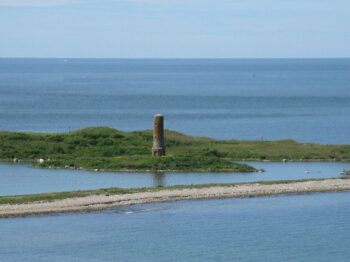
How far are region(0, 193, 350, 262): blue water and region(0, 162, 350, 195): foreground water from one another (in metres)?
6.03

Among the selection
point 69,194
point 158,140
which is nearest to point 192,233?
point 69,194

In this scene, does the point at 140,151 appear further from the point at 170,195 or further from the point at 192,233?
the point at 192,233

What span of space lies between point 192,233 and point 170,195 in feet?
25.1

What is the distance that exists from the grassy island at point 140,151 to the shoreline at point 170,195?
6928 millimetres

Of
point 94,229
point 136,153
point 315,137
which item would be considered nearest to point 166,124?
point 315,137

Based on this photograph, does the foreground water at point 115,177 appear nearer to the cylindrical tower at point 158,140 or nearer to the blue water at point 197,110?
the cylindrical tower at point 158,140

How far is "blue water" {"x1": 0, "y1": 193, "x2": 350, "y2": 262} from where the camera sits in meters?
37.5

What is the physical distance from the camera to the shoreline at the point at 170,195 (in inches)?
1767

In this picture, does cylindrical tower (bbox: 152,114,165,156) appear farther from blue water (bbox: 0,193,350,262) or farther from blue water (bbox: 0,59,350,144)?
blue water (bbox: 0,59,350,144)

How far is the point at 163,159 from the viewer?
196 ft

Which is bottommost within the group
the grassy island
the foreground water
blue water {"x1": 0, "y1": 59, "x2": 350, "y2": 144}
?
the foreground water

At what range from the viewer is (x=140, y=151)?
64875 mm

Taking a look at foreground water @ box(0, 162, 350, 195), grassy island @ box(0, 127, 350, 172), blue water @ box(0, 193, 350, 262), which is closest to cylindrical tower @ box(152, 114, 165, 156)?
grassy island @ box(0, 127, 350, 172)

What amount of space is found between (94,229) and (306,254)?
875 centimetres
